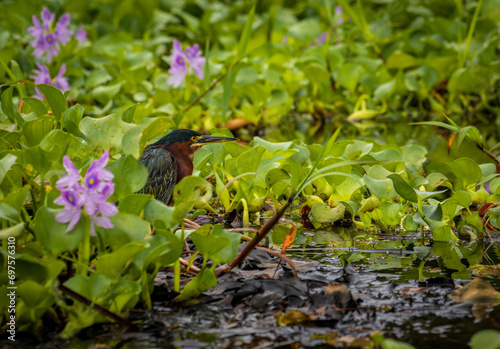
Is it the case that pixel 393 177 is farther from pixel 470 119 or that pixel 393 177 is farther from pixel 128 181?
pixel 470 119

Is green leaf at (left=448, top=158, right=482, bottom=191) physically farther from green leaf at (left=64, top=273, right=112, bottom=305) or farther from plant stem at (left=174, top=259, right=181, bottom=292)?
green leaf at (left=64, top=273, right=112, bottom=305)

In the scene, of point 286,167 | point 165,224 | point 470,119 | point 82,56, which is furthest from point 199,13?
point 165,224

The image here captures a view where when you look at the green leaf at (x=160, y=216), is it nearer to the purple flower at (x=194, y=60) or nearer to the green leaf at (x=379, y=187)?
the green leaf at (x=379, y=187)

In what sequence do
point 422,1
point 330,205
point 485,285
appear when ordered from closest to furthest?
point 485,285
point 330,205
point 422,1

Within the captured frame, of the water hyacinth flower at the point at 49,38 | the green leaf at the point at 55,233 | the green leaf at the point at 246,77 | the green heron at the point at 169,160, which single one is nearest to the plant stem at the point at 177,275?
the green leaf at the point at 55,233

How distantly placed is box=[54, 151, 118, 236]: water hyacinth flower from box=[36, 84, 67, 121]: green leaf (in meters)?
1.14

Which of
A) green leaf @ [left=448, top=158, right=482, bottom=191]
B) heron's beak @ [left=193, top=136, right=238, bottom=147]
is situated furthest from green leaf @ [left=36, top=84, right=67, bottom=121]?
green leaf @ [left=448, top=158, right=482, bottom=191]

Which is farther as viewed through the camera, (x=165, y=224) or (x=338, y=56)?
(x=338, y=56)

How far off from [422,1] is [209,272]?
770 cm

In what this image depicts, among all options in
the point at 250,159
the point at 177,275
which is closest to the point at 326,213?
the point at 250,159

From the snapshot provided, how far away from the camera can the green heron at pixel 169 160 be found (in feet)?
12.2

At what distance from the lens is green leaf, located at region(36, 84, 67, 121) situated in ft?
10.8

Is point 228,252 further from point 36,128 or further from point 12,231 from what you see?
point 36,128

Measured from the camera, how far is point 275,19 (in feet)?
32.6
